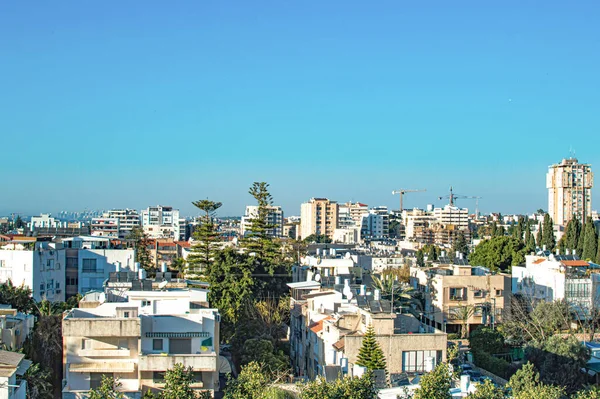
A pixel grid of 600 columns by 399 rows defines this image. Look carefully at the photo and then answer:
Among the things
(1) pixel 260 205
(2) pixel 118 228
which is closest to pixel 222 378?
(1) pixel 260 205

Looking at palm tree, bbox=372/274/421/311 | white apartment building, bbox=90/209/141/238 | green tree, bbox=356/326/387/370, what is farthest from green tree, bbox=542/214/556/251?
white apartment building, bbox=90/209/141/238

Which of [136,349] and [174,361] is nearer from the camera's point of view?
[174,361]

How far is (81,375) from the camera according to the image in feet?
63.2

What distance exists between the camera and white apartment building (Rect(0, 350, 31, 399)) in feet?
48.2

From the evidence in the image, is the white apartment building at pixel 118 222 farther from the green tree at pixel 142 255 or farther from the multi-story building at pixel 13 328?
the multi-story building at pixel 13 328

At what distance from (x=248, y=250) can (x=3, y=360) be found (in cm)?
2722

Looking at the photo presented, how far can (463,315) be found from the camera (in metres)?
36.4

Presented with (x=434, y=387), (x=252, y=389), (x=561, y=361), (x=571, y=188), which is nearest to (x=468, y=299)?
(x=561, y=361)

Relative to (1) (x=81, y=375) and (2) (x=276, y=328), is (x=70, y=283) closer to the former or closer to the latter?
(2) (x=276, y=328)

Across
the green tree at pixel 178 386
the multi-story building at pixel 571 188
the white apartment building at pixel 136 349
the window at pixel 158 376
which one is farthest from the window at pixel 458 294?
the multi-story building at pixel 571 188

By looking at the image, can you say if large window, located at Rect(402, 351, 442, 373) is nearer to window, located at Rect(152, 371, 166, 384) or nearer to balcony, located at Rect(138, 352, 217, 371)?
balcony, located at Rect(138, 352, 217, 371)

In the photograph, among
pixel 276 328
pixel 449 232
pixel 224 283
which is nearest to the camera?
pixel 276 328

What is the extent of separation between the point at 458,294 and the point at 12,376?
26.0 meters

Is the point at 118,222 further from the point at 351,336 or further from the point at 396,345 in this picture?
the point at 396,345
